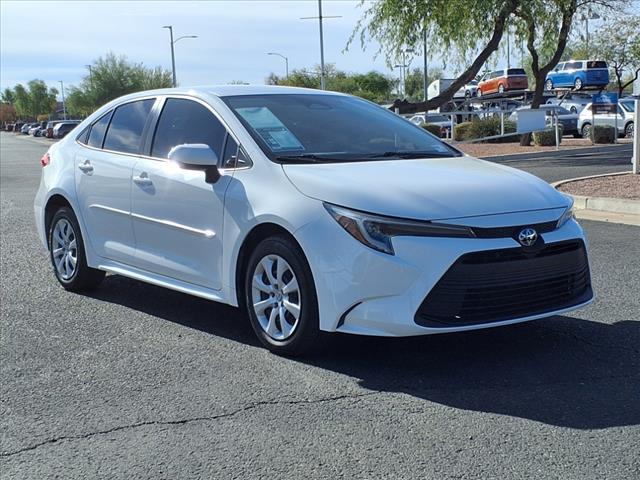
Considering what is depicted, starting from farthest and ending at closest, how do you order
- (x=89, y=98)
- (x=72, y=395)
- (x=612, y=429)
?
1. (x=89, y=98)
2. (x=72, y=395)
3. (x=612, y=429)

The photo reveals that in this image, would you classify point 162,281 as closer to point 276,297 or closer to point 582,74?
point 276,297

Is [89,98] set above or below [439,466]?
above

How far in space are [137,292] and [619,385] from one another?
4.15m

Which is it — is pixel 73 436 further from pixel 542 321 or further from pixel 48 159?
pixel 48 159

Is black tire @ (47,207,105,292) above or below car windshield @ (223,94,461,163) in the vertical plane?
below

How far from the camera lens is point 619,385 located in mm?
4391

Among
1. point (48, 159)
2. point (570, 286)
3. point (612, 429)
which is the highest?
point (48, 159)

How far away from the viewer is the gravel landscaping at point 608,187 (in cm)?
1153

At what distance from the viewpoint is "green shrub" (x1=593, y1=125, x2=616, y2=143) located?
25.1m

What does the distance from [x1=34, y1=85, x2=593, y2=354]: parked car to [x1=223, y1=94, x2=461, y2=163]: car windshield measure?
2 centimetres

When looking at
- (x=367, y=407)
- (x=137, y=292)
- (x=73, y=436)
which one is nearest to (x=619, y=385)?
(x=367, y=407)

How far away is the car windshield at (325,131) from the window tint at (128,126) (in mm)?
908

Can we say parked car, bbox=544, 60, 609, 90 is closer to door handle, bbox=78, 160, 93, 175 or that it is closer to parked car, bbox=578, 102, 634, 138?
parked car, bbox=578, 102, 634, 138

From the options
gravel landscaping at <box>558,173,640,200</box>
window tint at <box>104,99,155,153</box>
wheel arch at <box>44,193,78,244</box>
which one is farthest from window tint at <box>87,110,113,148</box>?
gravel landscaping at <box>558,173,640,200</box>
